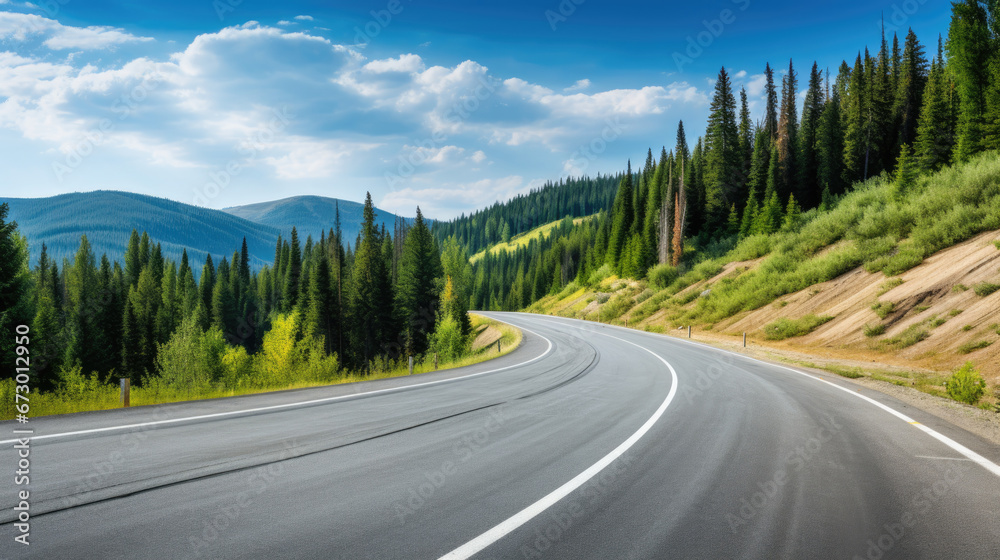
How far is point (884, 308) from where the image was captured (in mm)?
20969

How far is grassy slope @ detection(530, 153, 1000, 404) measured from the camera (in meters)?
17.2

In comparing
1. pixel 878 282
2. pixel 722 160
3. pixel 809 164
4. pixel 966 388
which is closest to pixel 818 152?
pixel 809 164

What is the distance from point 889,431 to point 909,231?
2920 centimetres

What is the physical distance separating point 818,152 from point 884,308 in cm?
4761

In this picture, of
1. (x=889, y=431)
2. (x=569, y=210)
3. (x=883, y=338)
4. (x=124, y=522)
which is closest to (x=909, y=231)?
(x=883, y=338)

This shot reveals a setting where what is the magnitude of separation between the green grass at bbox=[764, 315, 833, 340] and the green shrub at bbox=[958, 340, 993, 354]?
34.2 ft

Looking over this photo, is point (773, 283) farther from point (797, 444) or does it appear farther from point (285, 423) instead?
point (285, 423)

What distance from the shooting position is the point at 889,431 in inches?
284

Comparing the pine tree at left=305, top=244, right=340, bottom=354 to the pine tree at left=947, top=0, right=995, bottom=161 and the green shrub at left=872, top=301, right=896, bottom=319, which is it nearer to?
the green shrub at left=872, top=301, right=896, bottom=319

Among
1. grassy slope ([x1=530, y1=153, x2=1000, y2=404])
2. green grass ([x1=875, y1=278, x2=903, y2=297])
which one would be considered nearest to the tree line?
grassy slope ([x1=530, y1=153, x2=1000, y2=404])

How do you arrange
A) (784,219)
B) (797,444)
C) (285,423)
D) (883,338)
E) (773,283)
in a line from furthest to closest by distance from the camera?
(784,219) < (773,283) < (883,338) < (285,423) < (797,444)

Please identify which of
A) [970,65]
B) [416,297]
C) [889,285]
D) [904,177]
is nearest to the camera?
[889,285]

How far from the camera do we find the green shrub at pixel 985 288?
1697 centimetres

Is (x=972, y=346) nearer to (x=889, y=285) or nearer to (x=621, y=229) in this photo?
(x=889, y=285)
